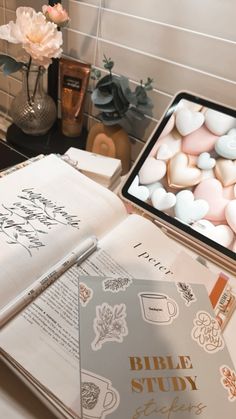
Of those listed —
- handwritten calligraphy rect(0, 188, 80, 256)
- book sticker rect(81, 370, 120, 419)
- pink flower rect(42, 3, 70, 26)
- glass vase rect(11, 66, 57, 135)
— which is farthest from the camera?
glass vase rect(11, 66, 57, 135)

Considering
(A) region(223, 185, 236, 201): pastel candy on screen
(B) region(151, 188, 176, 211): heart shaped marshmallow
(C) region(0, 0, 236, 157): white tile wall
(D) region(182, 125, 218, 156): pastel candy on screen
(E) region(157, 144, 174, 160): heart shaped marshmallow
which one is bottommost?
(B) region(151, 188, 176, 211): heart shaped marshmallow

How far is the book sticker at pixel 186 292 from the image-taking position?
418 millimetres

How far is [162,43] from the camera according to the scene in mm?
661

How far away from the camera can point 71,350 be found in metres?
0.35

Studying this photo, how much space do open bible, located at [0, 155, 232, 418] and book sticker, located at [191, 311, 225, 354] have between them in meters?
0.03

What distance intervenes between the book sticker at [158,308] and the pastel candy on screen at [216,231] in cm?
12

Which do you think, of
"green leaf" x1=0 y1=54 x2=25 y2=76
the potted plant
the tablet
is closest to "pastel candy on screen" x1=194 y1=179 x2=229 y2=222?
the tablet

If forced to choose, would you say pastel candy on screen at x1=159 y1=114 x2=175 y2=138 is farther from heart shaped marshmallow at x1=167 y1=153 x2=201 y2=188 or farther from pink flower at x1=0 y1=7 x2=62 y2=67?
pink flower at x1=0 y1=7 x2=62 y2=67

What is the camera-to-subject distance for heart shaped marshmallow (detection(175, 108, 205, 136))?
1.84 ft

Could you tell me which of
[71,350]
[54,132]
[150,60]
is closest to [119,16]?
[150,60]

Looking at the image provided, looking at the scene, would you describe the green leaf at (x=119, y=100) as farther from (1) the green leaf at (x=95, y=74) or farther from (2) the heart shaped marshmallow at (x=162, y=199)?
(2) the heart shaped marshmallow at (x=162, y=199)

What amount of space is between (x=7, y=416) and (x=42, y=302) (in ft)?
0.34

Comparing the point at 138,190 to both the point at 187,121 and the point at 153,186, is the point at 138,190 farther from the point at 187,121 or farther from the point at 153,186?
the point at 187,121

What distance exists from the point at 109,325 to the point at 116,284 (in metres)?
0.05
